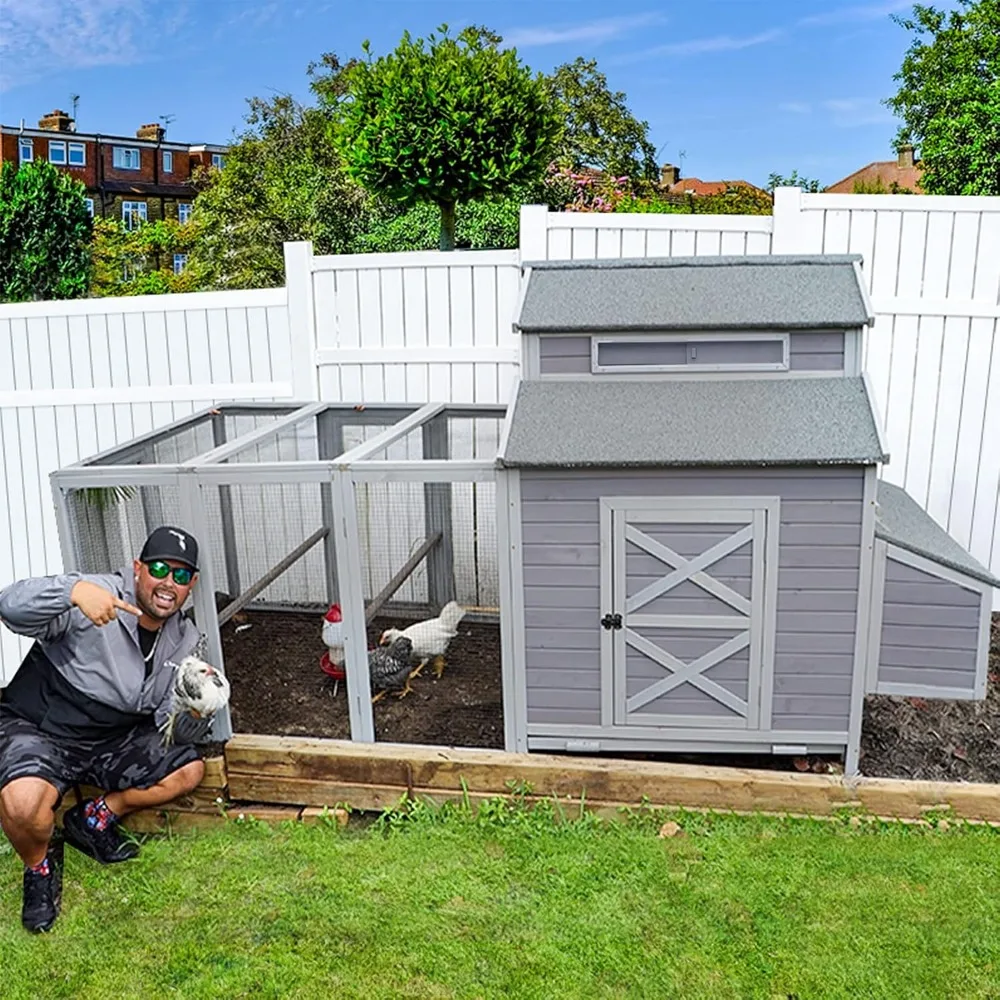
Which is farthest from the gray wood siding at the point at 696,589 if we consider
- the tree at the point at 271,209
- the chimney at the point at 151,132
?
the chimney at the point at 151,132

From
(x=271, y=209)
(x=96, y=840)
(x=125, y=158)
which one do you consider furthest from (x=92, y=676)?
(x=125, y=158)

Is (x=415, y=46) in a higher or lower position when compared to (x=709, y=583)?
higher

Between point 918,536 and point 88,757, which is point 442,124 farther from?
point 88,757

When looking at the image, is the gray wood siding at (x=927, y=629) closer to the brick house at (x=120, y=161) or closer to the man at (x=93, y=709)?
the man at (x=93, y=709)

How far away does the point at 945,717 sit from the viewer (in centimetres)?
448

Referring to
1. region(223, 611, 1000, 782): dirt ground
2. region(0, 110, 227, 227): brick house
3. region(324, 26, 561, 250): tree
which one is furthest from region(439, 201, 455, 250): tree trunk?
region(0, 110, 227, 227): brick house

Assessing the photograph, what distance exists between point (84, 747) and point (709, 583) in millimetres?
2289

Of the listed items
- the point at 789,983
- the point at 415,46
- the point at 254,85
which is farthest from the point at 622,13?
the point at 789,983

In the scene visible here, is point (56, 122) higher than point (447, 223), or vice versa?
point (56, 122)

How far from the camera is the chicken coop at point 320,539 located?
12.5ft

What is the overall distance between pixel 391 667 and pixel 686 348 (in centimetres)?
179

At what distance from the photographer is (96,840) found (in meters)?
3.68

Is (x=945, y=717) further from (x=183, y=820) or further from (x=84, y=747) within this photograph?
(x=84, y=747)

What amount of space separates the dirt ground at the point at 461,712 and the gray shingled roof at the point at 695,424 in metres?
1.16
